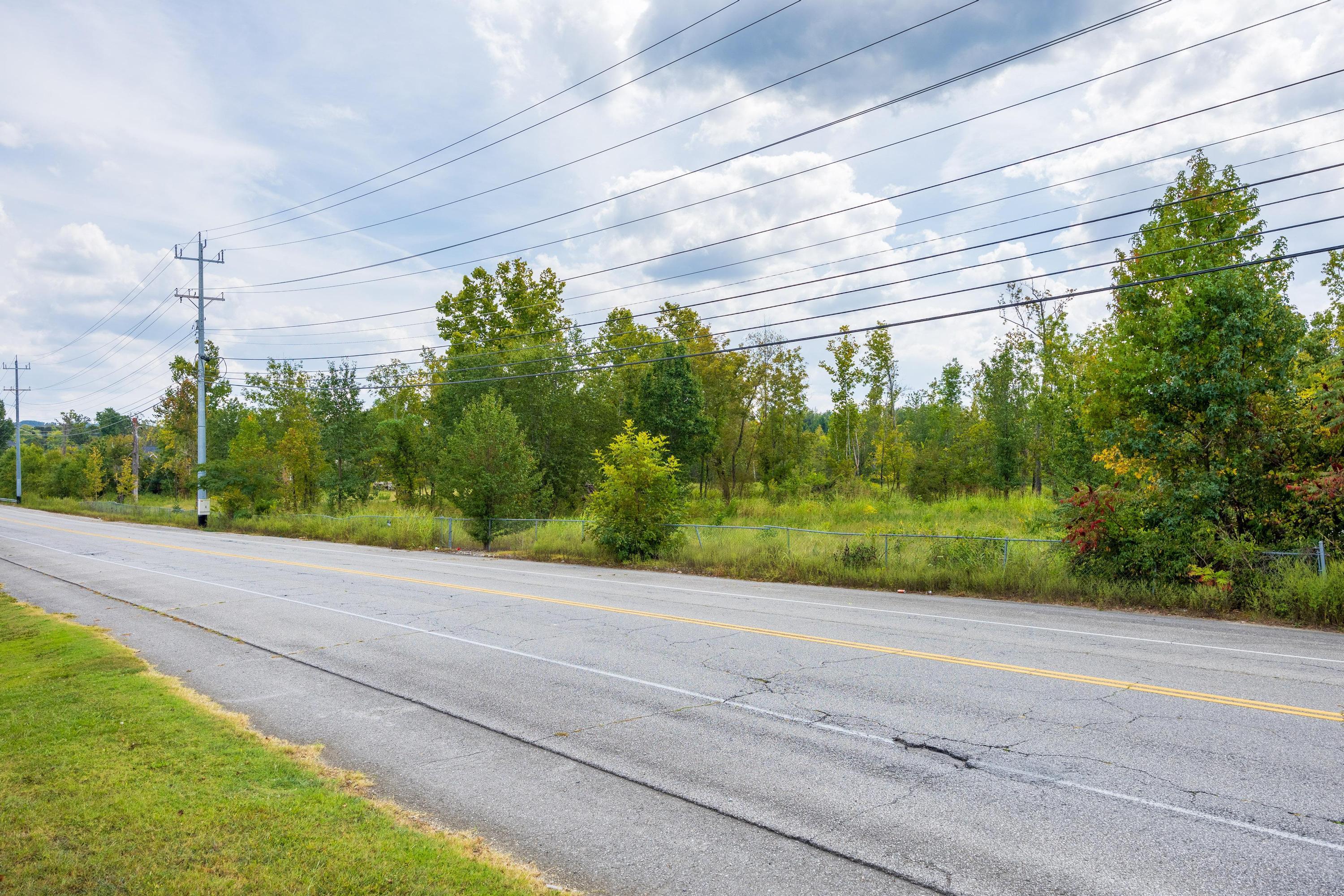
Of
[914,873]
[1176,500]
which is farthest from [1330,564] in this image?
[914,873]

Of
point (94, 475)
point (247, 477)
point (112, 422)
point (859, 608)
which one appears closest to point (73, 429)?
point (112, 422)

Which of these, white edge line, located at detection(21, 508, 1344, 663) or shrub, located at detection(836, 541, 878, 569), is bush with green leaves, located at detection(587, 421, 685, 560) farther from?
shrub, located at detection(836, 541, 878, 569)

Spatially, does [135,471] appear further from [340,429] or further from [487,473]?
[487,473]

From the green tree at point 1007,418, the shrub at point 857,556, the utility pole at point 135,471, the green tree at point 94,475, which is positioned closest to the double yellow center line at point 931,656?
the shrub at point 857,556

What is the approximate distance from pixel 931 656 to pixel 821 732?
11.3ft

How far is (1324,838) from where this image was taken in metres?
4.43

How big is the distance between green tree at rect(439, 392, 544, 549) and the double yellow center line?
9.04 meters

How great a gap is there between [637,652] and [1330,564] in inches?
428

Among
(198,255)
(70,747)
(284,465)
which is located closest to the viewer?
(70,747)

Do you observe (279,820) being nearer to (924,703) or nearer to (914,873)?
(914,873)

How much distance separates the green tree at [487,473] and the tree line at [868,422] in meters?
0.10

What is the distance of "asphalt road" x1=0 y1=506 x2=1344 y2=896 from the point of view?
14.2 ft

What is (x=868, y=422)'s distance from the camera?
49.4m

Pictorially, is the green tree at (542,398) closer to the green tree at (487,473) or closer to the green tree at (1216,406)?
the green tree at (487,473)
